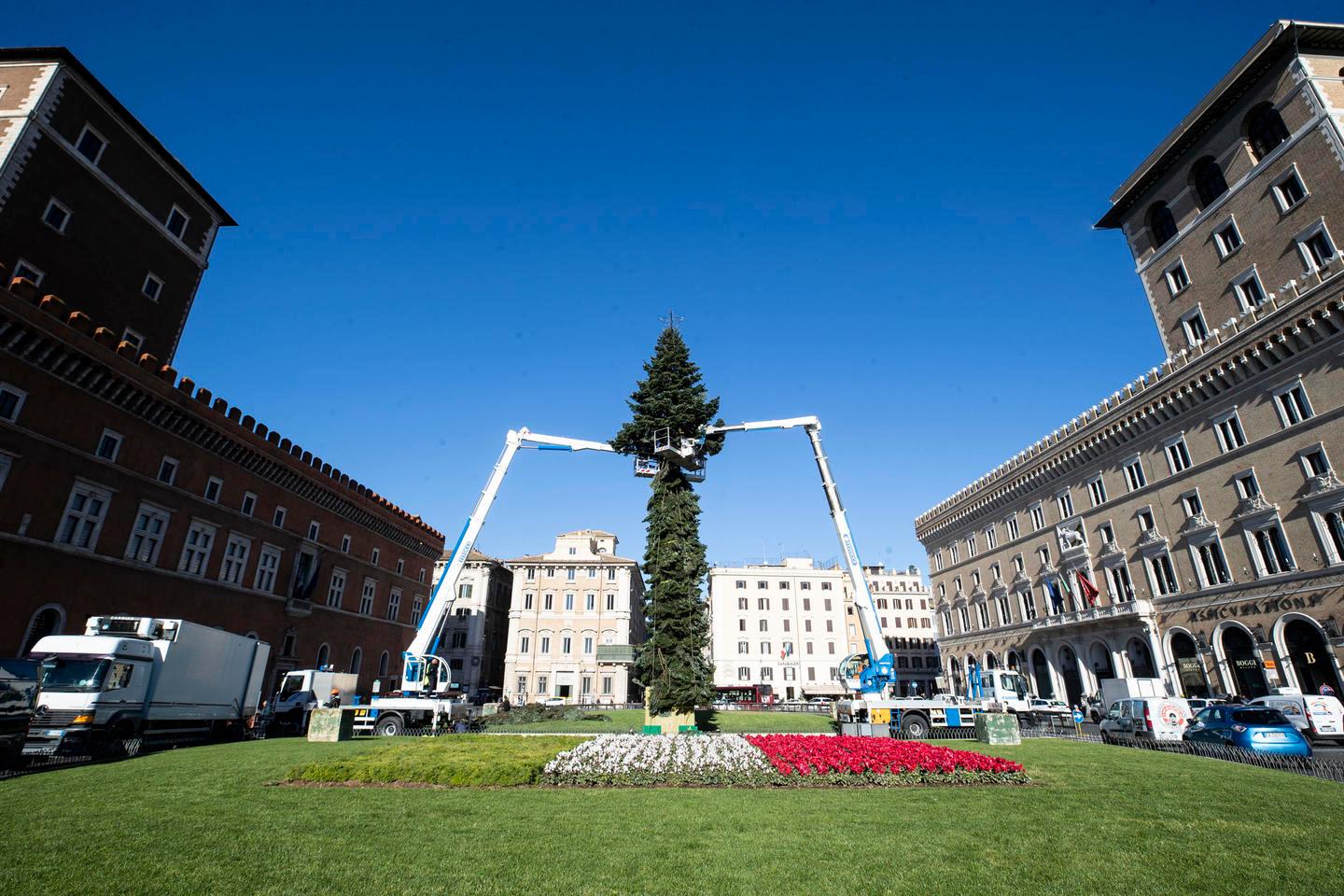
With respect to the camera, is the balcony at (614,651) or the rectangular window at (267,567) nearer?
the rectangular window at (267,567)

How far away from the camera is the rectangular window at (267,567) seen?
34125 millimetres

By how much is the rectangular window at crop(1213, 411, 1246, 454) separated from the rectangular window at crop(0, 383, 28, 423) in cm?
5528

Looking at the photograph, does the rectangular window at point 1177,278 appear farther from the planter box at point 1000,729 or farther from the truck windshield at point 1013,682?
the planter box at point 1000,729

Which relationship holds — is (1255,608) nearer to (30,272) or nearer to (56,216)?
(30,272)

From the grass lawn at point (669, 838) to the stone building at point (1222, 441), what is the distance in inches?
1060

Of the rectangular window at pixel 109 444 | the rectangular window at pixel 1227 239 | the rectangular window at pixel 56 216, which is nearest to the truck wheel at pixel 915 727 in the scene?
the rectangular window at pixel 109 444

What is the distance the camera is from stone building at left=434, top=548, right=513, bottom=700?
62.1m

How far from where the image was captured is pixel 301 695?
29.5 m

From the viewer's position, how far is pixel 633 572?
225 ft

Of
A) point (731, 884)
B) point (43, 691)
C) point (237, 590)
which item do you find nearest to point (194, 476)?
point (237, 590)

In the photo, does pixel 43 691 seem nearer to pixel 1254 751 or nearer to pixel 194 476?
pixel 194 476

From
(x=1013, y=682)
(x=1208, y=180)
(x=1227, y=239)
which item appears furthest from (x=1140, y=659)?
(x=1208, y=180)

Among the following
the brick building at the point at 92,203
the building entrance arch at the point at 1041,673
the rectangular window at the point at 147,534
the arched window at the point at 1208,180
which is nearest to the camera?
the rectangular window at the point at 147,534

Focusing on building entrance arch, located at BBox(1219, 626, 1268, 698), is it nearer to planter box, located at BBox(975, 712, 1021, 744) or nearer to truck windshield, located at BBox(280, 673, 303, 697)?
planter box, located at BBox(975, 712, 1021, 744)
